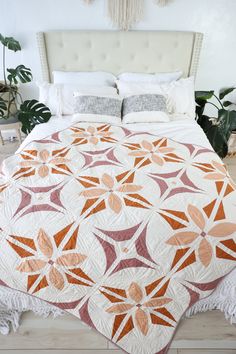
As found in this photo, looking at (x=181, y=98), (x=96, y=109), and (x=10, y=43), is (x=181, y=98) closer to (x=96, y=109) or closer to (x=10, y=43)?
(x=96, y=109)

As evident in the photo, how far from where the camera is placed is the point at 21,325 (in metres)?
1.21

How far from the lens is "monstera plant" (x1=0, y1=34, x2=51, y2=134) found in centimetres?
220

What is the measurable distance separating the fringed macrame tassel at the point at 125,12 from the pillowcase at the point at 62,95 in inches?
25.4

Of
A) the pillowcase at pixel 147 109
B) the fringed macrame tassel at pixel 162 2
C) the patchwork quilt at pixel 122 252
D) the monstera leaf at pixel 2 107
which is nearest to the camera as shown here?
the patchwork quilt at pixel 122 252

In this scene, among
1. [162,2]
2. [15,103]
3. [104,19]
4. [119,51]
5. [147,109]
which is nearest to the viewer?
[147,109]

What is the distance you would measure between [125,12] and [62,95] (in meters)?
0.98

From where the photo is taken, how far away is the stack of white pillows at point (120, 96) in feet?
6.95

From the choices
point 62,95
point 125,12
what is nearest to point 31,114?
point 62,95

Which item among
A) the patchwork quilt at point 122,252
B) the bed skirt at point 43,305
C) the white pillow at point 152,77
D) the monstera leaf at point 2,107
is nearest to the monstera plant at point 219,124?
the white pillow at point 152,77

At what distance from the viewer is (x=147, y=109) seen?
2.11m

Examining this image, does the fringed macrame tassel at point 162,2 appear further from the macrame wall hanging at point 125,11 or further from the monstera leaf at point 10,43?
the monstera leaf at point 10,43

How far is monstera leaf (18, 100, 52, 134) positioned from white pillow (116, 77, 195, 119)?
0.74 m

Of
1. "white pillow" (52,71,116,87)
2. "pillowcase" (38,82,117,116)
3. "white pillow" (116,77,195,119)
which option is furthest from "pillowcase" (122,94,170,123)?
"white pillow" (52,71,116,87)

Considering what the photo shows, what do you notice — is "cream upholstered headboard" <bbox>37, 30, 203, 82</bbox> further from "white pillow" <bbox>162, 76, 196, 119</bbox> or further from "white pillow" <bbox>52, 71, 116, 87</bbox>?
"white pillow" <bbox>162, 76, 196, 119</bbox>
